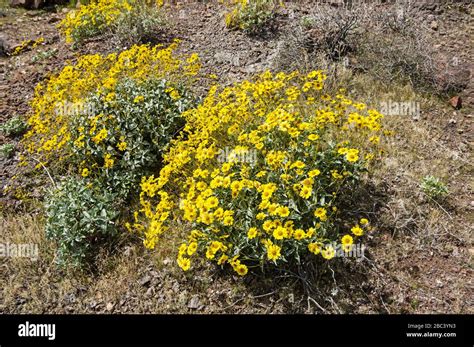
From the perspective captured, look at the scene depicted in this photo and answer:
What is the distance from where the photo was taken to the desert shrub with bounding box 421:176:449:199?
365cm

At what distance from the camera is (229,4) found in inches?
258

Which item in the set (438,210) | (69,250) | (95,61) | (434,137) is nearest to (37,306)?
(69,250)

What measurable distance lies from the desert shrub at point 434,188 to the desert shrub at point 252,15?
3215 millimetres

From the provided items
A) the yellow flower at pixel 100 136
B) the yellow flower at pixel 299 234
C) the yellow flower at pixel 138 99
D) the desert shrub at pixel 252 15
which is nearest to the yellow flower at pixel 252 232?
the yellow flower at pixel 299 234

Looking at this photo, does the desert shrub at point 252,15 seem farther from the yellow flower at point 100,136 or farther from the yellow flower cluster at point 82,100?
the yellow flower at point 100,136

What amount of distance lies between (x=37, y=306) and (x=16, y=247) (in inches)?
26.4

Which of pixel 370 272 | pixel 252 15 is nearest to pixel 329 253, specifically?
pixel 370 272

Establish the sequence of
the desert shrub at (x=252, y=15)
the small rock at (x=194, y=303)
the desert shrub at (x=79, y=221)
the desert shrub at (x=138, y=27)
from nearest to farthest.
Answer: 1. the small rock at (x=194, y=303)
2. the desert shrub at (x=79, y=221)
3. the desert shrub at (x=252, y=15)
4. the desert shrub at (x=138, y=27)

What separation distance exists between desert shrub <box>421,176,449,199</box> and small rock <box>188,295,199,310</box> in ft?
7.02

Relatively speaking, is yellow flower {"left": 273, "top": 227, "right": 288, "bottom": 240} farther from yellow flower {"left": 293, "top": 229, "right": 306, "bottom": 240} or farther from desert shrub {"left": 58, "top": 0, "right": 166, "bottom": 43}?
desert shrub {"left": 58, "top": 0, "right": 166, "bottom": 43}

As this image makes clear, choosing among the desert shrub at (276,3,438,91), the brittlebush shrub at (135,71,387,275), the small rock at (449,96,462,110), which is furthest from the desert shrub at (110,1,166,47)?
the small rock at (449,96,462,110)

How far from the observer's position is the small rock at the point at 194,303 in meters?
3.24

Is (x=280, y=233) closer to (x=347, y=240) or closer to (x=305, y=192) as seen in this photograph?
(x=305, y=192)
